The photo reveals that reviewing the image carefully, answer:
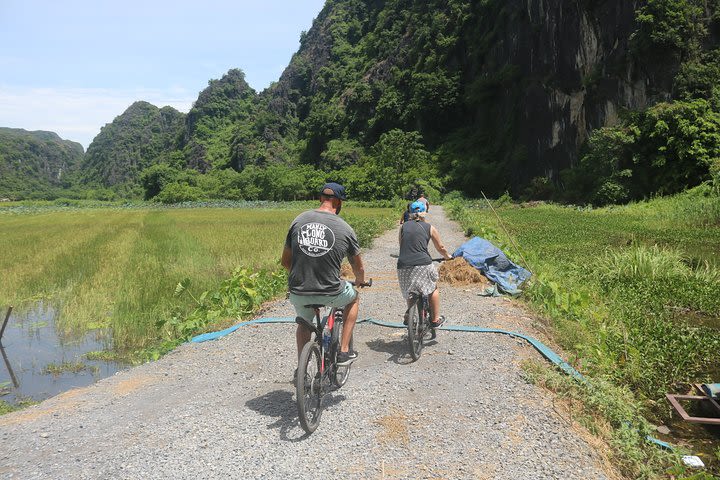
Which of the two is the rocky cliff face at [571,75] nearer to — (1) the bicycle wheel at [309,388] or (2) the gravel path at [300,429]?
(2) the gravel path at [300,429]

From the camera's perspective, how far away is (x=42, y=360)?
7410 mm

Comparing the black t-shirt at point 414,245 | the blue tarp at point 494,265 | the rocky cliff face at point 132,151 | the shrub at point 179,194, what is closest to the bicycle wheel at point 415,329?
the black t-shirt at point 414,245

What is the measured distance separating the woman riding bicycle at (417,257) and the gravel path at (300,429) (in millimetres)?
784

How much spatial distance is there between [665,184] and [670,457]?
27.4 meters

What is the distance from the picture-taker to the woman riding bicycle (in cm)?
550

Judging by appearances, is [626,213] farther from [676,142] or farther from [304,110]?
[304,110]

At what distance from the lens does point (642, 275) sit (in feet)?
30.9

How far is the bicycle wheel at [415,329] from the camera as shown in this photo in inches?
205

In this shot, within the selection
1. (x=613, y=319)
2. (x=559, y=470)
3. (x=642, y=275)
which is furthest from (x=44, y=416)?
(x=642, y=275)

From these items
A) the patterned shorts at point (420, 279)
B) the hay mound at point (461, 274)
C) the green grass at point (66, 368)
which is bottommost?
the green grass at point (66, 368)

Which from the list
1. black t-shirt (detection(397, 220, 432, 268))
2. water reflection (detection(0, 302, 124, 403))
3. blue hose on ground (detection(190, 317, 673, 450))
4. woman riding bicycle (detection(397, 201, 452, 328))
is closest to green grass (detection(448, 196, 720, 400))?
blue hose on ground (detection(190, 317, 673, 450))

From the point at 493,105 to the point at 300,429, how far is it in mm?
57710

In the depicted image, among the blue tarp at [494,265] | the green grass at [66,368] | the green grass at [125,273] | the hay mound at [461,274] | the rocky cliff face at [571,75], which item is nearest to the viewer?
the green grass at [66,368]

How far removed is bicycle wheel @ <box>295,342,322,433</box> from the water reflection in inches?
159
